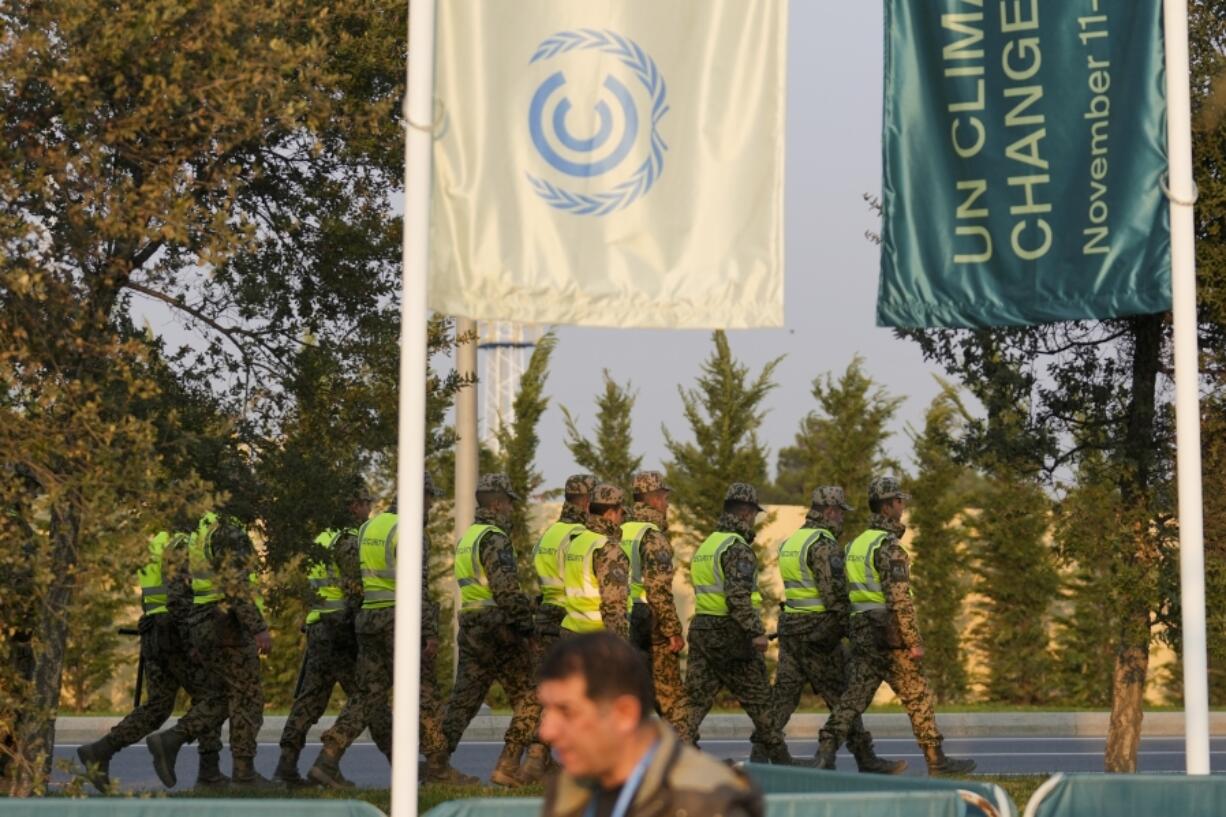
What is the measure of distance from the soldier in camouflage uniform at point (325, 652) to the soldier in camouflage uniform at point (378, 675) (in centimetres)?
19

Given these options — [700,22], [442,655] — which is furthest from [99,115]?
[442,655]

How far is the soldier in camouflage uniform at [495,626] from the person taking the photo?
48.6 feet

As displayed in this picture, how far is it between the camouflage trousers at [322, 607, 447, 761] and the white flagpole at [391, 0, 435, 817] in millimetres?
6065

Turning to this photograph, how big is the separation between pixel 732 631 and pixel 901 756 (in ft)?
17.0

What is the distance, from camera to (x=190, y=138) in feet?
33.6

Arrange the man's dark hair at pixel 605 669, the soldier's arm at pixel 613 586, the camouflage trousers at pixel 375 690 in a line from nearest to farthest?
the man's dark hair at pixel 605 669 → the soldier's arm at pixel 613 586 → the camouflage trousers at pixel 375 690

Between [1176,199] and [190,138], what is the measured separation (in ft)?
15.9

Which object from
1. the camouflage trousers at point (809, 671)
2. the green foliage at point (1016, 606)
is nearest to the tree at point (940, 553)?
the green foliage at point (1016, 606)

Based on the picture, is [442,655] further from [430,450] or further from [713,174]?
[713,174]

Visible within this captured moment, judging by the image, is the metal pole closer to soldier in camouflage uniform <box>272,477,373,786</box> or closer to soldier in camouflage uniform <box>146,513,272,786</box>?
soldier in camouflage uniform <box>272,477,373,786</box>

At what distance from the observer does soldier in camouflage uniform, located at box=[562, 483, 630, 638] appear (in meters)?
14.6

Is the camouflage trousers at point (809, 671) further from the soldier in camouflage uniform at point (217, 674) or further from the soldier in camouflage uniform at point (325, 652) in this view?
the soldier in camouflage uniform at point (217, 674)

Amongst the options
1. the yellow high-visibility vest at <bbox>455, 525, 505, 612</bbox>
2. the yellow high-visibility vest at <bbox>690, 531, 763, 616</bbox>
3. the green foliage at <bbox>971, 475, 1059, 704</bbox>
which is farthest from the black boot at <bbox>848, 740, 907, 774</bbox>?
the green foliage at <bbox>971, 475, 1059, 704</bbox>

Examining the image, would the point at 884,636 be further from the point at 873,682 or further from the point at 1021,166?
the point at 1021,166
